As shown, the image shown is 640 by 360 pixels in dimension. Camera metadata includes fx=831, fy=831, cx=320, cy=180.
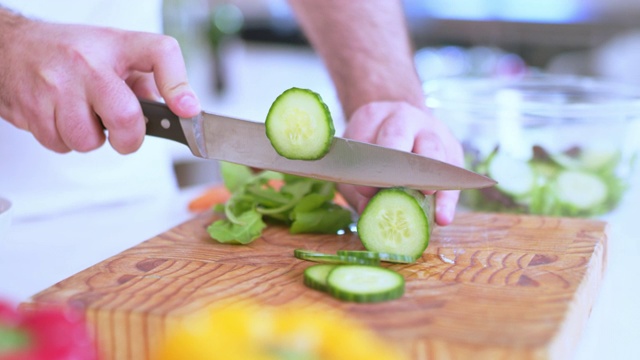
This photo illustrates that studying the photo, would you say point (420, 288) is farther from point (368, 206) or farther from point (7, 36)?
point (7, 36)

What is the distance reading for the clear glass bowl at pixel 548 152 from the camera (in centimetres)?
187

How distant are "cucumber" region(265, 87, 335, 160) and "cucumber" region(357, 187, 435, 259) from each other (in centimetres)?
13

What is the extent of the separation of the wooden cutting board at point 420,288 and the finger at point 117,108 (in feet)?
0.65

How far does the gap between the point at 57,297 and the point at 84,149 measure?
1.30ft

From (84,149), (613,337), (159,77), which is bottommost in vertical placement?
(613,337)

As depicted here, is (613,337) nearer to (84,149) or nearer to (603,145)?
(603,145)

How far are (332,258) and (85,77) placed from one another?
52 cm

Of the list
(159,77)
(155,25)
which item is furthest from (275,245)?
(155,25)

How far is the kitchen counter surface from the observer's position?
1289 millimetres

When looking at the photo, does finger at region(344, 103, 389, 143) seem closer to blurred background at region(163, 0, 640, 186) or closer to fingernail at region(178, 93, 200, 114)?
fingernail at region(178, 93, 200, 114)

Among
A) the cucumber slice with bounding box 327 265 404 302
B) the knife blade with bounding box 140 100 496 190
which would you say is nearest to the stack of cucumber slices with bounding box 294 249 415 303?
the cucumber slice with bounding box 327 265 404 302

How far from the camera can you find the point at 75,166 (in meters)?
2.13

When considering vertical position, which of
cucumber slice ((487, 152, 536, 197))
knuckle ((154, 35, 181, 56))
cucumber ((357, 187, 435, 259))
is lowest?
cucumber ((357, 187, 435, 259))

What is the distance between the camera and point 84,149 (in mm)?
1486
